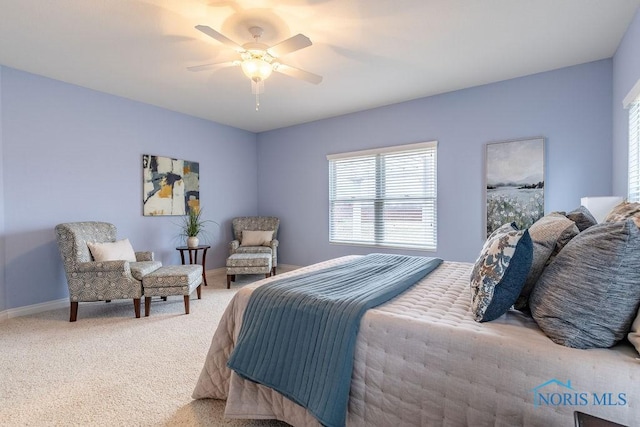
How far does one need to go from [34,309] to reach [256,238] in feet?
9.06

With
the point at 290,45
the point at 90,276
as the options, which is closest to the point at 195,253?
the point at 90,276

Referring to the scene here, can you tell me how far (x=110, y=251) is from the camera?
3268mm

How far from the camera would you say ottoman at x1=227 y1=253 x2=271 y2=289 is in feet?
13.9

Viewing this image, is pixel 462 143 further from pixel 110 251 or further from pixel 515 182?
pixel 110 251

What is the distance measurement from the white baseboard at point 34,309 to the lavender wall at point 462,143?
3.11 m

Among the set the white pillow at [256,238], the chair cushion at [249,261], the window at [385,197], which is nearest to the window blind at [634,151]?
the window at [385,197]

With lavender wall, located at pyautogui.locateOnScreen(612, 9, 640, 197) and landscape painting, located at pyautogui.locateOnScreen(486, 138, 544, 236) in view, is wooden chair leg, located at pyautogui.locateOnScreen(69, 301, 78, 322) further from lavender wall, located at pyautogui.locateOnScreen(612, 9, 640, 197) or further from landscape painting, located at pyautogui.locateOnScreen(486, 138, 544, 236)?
lavender wall, located at pyautogui.locateOnScreen(612, 9, 640, 197)

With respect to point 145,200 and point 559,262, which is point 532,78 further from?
point 145,200

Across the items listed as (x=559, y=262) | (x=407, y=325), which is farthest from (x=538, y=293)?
(x=407, y=325)

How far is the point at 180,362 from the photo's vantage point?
224 centimetres

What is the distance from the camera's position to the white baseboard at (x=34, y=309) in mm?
3111

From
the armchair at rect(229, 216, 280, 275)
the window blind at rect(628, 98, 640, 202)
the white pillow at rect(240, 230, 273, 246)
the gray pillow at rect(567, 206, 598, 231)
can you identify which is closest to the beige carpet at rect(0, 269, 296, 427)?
the armchair at rect(229, 216, 280, 275)

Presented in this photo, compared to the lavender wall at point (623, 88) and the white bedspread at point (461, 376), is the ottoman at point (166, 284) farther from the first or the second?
the lavender wall at point (623, 88)

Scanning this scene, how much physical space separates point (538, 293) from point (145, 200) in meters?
4.50
